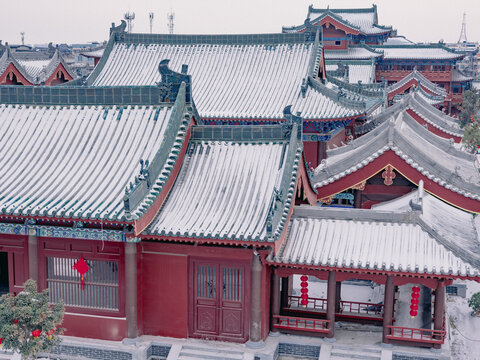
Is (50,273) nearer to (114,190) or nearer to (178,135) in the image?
(114,190)

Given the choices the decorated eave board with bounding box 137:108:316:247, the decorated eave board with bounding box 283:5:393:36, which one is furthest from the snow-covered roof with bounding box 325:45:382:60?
the decorated eave board with bounding box 137:108:316:247

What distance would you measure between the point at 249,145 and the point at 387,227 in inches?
167

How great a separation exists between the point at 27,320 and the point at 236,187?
589cm

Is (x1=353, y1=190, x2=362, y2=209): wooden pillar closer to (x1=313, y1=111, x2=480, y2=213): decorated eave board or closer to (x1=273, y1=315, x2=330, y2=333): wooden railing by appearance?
(x1=313, y1=111, x2=480, y2=213): decorated eave board

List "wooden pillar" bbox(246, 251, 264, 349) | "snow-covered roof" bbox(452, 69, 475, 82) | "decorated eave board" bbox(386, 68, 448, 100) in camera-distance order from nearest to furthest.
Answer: "wooden pillar" bbox(246, 251, 264, 349) → "decorated eave board" bbox(386, 68, 448, 100) → "snow-covered roof" bbox(452, 69, 475, 82)

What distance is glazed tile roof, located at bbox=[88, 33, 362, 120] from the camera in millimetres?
26297

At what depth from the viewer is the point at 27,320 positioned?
484 inches

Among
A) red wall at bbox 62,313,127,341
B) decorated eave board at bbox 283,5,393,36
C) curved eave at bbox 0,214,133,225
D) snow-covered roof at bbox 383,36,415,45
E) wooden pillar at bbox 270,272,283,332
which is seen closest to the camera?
curved eave at bbox 0,214,133,225

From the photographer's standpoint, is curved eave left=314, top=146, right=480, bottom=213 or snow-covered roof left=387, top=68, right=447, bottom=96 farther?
snow-covered roof left=387, top=68, right=447, bottom=96

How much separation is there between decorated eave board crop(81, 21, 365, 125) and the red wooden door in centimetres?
1112

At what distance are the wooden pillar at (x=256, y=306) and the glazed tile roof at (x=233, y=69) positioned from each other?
37.9 ft

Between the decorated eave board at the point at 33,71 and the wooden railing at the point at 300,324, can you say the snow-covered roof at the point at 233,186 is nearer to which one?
the wooden railing at the point at 300,324

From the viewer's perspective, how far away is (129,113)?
674 inches

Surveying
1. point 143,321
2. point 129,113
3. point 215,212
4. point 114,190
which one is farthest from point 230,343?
point 129,113
